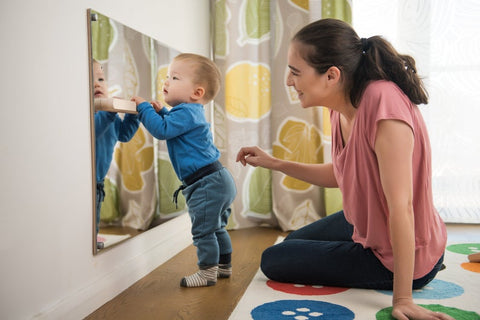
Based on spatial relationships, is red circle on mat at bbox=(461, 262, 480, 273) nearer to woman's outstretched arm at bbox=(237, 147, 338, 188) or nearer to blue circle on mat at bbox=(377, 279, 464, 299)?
blue circle on mat at bbox=(377, 279, 464, 299)

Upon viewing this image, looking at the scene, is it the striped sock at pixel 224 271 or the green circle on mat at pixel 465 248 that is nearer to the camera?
the striped sock at pixel 224 271

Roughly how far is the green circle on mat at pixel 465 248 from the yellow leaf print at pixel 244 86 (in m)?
1.16

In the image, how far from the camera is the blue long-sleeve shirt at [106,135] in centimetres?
149

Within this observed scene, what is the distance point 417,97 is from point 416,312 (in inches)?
22.6

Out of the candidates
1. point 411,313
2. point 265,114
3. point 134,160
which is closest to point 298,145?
point 265,114

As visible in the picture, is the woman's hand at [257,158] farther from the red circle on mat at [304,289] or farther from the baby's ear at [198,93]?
the red circle on mat at [304,289]

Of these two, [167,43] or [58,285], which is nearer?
[58,285]

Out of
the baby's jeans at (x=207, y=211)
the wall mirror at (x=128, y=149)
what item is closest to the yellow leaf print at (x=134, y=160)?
the wall mirror at (x=128, y=149)

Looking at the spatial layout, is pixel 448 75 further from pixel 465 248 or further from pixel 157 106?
pixel 157 106

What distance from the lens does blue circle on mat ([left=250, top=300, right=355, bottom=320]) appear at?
4.24 ft

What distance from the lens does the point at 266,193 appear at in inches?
106

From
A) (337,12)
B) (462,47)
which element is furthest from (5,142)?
(462,47)

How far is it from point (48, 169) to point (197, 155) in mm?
548

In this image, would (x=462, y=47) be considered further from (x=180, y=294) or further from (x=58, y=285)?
(x=58, y=285)
